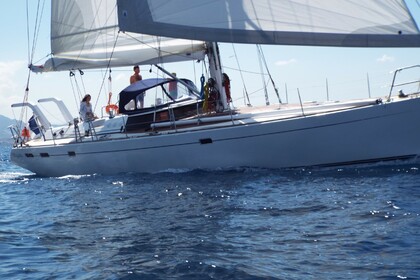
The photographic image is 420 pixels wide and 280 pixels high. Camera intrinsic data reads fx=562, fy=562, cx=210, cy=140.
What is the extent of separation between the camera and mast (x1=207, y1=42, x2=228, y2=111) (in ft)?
47.1

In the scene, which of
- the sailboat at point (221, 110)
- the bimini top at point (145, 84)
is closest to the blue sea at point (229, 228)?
the sailboat at point (221, 110)

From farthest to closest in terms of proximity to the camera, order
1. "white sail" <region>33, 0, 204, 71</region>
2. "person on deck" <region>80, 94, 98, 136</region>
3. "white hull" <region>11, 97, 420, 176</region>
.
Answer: "person on deck" <region>80, 94, 98, 136</region> → "white sail" <region>33, 0, 204, 71</region> → "white hull" <region>11, 97, 420, 176</region>

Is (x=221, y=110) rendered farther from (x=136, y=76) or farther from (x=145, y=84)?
(x=136, y=76)

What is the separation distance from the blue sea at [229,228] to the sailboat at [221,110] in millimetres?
669

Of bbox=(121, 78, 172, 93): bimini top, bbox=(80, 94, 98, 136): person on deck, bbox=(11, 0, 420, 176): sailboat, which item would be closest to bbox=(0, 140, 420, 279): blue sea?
bbox=(11, 0, 420, 176): sailboat

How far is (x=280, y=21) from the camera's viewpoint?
10945mm

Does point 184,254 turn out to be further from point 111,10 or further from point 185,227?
point 111,10

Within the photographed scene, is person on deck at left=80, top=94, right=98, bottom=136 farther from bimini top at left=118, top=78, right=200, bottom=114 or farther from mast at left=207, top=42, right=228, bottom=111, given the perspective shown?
mast at left=207, top=42, right=228, bottom=111

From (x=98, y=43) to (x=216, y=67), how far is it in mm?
3787

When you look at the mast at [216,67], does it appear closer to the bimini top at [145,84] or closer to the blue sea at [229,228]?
the bimini top at [145,84]

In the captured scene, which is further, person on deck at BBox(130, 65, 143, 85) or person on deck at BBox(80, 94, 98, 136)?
person on deck at BBox(130, 65, 143, 85)

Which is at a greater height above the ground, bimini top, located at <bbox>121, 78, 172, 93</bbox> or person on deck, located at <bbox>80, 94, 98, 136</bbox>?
bimini top, located at <bbox>121, 78, 172, 93</bbox>

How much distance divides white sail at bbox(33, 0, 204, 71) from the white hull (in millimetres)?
2705

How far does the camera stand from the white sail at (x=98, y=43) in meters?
15.2
